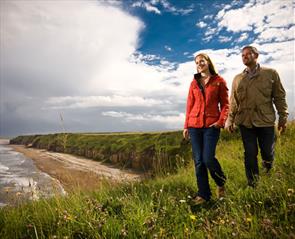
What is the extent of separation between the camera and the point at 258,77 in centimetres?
472

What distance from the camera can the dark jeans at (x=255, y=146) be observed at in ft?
15.4

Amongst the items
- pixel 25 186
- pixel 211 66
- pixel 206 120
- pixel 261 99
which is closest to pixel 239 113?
pixel 261 99

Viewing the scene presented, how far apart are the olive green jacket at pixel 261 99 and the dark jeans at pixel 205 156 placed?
580 mm

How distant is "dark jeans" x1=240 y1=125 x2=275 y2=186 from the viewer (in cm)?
468

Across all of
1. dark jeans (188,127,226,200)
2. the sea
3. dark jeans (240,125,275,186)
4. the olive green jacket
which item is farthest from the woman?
the sea

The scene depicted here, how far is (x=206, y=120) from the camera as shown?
4.84 meters

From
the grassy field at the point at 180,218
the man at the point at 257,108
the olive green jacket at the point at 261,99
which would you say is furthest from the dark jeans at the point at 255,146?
the grassy field at the point at 180,218

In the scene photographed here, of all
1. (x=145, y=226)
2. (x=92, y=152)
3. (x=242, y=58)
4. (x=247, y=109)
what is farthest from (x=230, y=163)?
(x=92, y=152)

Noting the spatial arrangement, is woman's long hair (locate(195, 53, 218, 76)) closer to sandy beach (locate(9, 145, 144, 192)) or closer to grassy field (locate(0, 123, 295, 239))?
grassy field (locate(0, 123, 295, 239))

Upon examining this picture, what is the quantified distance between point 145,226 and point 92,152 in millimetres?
48491

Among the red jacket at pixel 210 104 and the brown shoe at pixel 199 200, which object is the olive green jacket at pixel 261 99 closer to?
the red jacket at pixel 210 104

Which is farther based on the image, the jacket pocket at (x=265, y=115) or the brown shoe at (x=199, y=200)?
the brown shoe at (x=199, y=200)

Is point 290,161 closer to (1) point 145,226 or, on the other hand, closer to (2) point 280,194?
(2) point 280,194

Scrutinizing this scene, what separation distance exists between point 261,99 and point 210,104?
0.84 meters
